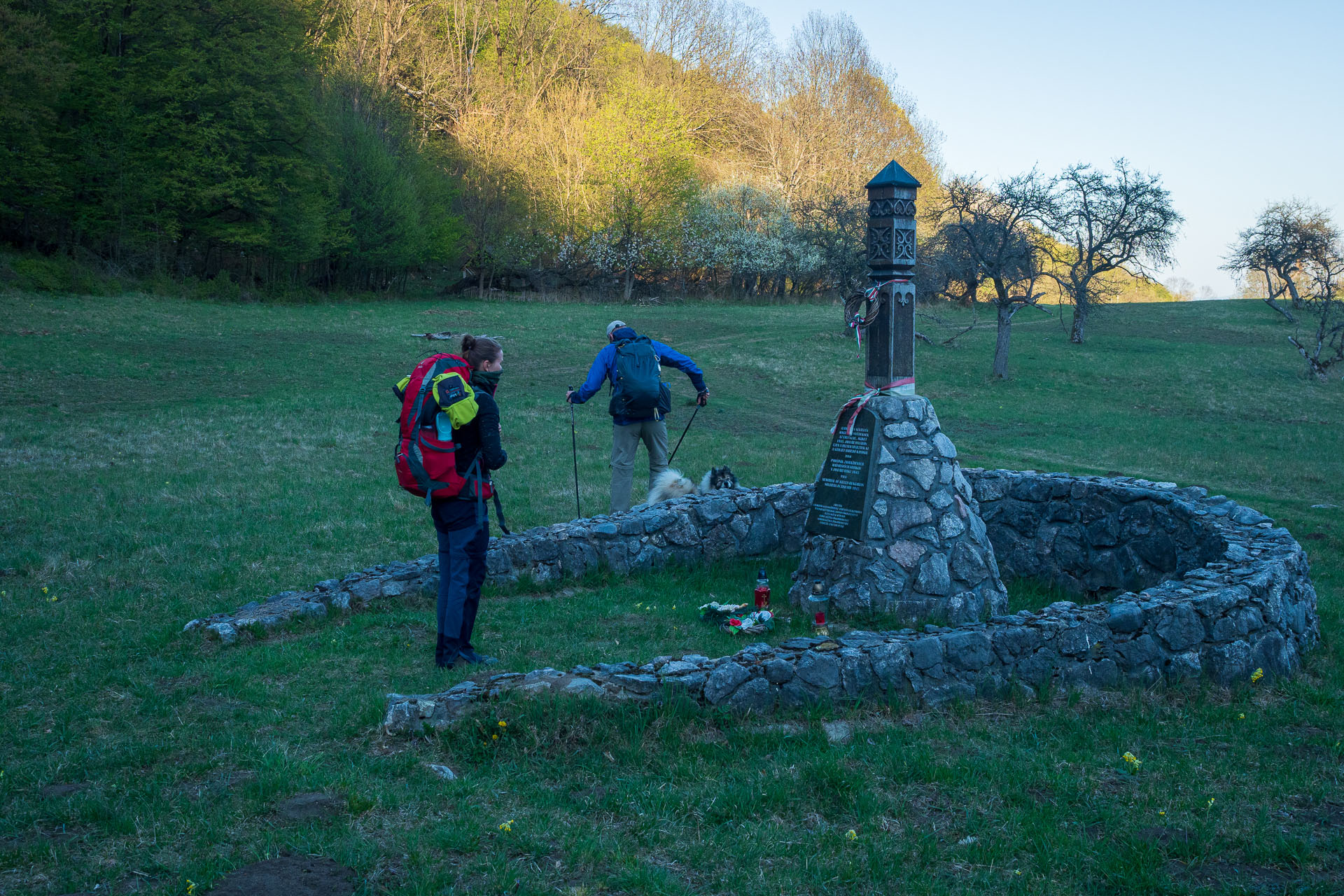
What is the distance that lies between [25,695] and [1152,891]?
20.7ft

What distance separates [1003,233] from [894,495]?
2272 centimetres

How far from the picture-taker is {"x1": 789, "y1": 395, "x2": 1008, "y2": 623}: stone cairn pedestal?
773 cm

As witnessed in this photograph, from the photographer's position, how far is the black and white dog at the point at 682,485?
10.2 m

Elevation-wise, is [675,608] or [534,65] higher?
[534,65]

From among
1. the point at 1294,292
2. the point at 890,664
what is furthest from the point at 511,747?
the point at 1294,292

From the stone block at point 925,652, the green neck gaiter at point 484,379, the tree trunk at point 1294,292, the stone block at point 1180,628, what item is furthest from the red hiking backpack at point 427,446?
the tree trunk at point 1294,292

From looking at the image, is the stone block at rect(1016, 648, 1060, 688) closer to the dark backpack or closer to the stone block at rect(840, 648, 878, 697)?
the stone block at rect(840, 648, 878, 697)

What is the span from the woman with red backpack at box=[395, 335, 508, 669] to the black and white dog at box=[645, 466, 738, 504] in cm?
378

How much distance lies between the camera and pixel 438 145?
46.1 meters

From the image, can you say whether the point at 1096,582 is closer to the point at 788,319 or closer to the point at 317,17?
the point at 788,319

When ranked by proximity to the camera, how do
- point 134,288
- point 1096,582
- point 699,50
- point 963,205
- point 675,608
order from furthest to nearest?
point 699,50 → point 134,288 → point 963,205 → point 1096,582 → point 675,608

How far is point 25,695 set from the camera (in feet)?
19.2

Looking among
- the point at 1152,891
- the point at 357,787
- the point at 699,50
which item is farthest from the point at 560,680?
the point at 699,50

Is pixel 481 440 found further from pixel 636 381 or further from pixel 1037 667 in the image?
pixel 1037 667
